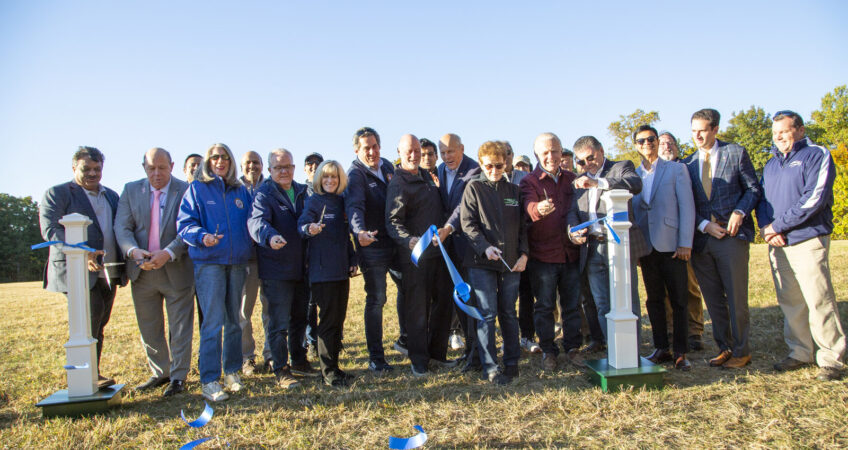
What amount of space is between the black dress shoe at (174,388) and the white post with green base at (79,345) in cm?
44

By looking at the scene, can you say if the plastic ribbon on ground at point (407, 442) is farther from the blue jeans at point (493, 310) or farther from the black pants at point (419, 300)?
the black pants at point (419, 300)

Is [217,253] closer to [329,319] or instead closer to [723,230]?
[329,319]

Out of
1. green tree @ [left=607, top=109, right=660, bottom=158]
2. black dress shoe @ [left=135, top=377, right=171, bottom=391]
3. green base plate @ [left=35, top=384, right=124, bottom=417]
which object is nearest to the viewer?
green base plate @ [left=35, top=384, right=124, bottom=417]

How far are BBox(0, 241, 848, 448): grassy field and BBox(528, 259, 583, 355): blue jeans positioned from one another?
0.33m

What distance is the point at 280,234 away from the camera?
439 cm

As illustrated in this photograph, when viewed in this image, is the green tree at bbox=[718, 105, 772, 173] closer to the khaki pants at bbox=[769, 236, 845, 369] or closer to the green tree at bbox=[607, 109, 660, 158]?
the green tree at bbox=[607, 109, 660, 158]

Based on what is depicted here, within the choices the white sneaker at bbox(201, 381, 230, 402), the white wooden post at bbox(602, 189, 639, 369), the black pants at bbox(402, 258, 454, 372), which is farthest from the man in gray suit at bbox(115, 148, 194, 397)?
the white wooden post at bbox(602, 189, 639, 369)

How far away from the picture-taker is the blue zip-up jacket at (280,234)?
443cm

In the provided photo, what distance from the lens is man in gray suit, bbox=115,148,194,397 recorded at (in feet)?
14.5

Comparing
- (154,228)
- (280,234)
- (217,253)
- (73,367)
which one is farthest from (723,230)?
(73,367)

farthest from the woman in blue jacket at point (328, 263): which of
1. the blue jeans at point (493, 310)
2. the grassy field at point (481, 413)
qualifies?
the blue jeans at point (493, 310)

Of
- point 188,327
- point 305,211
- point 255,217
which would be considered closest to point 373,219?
point 305,211

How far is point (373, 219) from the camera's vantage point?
479cm

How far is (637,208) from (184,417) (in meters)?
4.51
